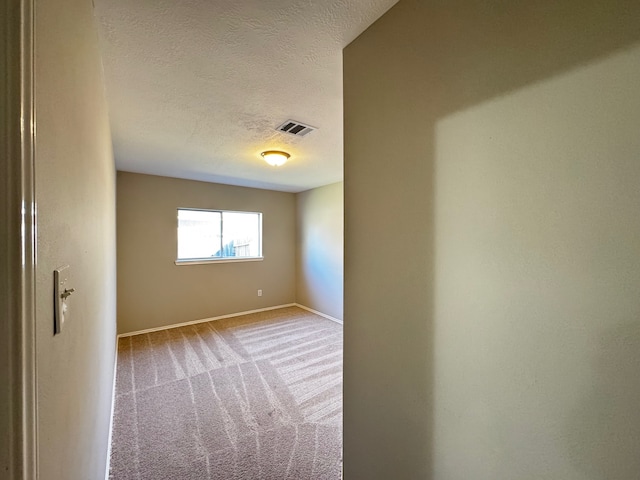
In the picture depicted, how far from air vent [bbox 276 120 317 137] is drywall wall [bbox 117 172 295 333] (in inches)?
98.7

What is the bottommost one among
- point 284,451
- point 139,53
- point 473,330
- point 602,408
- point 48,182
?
point 284,451

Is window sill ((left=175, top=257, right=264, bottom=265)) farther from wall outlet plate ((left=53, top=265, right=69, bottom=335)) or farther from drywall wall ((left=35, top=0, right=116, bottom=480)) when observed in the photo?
wall outlet plate ((left=53, top=265, right=69, bottom=335))

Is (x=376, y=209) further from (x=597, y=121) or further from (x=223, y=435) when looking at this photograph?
(x=223, y=435)

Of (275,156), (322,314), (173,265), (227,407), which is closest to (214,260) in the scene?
(173,265)

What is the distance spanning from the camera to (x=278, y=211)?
199 inches

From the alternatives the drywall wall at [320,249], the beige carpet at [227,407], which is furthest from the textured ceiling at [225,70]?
the beige carpet at [227,407]

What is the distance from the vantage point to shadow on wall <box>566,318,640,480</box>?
564 mm

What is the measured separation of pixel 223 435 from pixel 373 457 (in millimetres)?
1204

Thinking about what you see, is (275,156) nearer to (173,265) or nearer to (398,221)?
(398,221)

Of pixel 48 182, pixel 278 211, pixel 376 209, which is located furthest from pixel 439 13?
pixel 278 211

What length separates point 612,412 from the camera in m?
0.59
